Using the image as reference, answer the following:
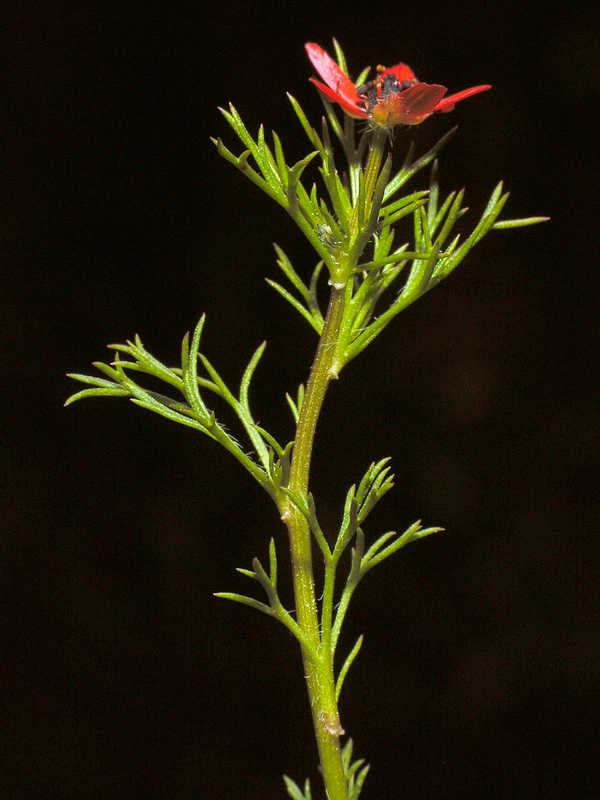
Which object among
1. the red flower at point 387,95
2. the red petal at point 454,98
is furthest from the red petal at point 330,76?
the red petal at point 454,98

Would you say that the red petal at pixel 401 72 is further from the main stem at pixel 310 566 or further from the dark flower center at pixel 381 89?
the main stem at pixel 310 566

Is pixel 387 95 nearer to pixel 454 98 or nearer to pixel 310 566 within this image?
pixel 454 98

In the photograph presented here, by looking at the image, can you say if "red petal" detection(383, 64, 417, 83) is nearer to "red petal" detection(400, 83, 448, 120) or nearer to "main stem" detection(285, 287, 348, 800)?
"red petal" detection(400, 83, 448, 120)

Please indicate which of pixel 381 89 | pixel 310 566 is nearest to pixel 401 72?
pixel 381 89

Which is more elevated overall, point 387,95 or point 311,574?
point 387,95

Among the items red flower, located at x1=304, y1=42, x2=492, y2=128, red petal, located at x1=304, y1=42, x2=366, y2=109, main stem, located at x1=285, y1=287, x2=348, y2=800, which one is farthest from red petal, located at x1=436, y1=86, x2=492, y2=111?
main stem, located at x1=285, y1=287, x2=348, y2=800

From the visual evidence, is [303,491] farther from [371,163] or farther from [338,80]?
[338,80]
